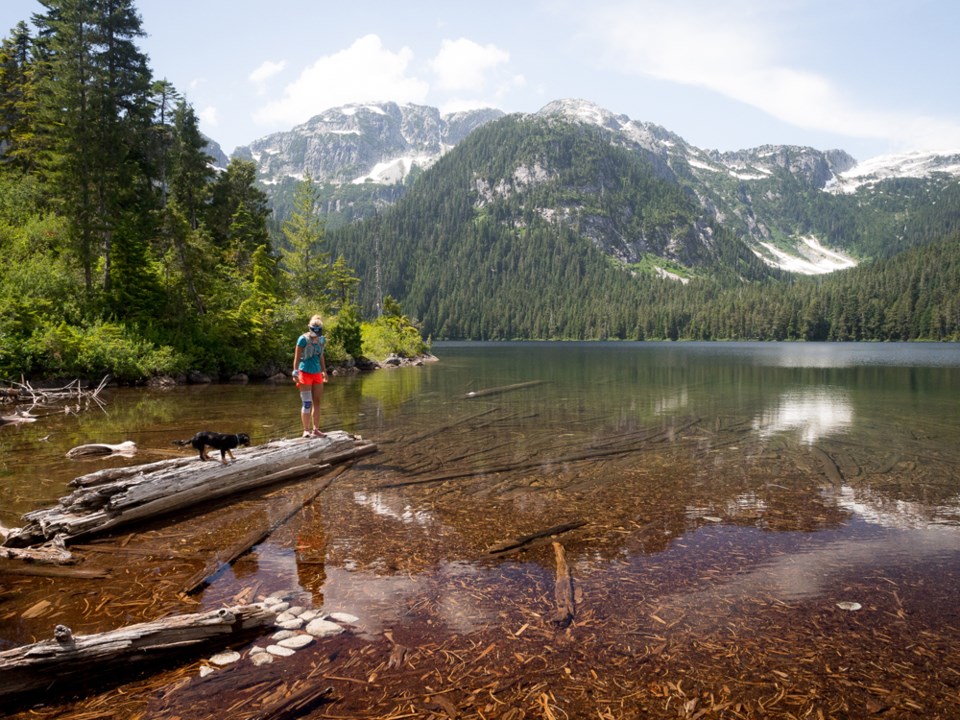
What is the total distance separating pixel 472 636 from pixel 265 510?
6.12m

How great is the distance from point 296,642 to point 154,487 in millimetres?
5686

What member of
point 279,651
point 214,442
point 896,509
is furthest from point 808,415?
point 279,651

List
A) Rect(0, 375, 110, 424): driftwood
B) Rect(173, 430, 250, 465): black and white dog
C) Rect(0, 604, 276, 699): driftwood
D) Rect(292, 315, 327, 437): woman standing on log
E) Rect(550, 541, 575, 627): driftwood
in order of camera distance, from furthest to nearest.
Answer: Rect(0, 375, 110, 424): driftwood
Rect(292, 315, 327, 437): woman standing on log
Rect(173, 430, 250, 465): black and white dog
Rect(550, 541, 575, 627): driftwood
Rect(0, 604, 276, 699): driftwood

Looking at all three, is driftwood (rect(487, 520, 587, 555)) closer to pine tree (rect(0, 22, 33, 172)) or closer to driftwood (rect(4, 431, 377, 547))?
driftwood (rect(4, 431, 377, 547))

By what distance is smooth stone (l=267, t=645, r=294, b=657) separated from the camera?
5.43 meters

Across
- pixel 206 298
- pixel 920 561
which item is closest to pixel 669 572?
pixel 920 561

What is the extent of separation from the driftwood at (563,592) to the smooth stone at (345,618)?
7.58 feet

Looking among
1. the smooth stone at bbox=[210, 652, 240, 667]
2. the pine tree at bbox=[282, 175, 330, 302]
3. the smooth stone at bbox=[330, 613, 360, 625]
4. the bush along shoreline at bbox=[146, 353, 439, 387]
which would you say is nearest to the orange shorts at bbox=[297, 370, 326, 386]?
the smooth stone at bbox=[330, 613, 360, 625]

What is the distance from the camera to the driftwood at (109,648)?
467 centimetres

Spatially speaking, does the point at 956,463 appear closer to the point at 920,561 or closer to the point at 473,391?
the point at 920,561

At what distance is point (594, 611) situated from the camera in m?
6.43

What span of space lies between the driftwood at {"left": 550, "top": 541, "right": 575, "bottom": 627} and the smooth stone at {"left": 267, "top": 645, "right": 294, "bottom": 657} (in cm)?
291

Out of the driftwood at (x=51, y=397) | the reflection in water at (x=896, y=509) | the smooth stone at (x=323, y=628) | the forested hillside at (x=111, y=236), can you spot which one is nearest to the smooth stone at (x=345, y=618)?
the smooth stone at (x=323, y=628)

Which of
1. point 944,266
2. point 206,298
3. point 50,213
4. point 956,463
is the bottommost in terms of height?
point 956,463
